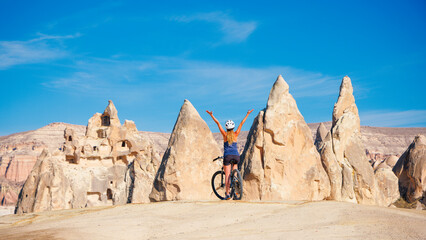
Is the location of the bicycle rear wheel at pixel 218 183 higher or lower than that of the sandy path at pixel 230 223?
higher

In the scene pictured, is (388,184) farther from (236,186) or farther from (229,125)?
(229,125)

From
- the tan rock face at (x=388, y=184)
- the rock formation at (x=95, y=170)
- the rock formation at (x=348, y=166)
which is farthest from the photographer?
the rock formation at (x=95, y=170)

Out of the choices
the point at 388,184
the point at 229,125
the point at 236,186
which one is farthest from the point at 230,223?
the point at 388,184

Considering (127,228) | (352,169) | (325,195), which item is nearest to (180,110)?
(325,195)

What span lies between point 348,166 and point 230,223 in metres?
10.8

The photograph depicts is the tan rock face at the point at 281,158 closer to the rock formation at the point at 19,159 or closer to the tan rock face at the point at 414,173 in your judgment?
the tan rock face at the point at 414,173

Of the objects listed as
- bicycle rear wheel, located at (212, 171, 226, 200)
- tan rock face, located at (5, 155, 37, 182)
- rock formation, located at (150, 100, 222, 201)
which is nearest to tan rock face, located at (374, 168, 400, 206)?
bicycle rear wheel, located at (212, 171, 226, 200)

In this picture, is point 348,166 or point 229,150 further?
point 348,166

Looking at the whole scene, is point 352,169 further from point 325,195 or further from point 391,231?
point 391,231

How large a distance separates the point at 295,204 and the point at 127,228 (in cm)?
281

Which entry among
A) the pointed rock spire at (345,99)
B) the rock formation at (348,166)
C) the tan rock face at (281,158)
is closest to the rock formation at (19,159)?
the pointed rock spire at (345,99)

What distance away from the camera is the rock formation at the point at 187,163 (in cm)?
1135

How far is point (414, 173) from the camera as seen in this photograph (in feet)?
69.9

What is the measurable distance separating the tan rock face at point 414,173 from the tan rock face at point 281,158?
34.6 feet
